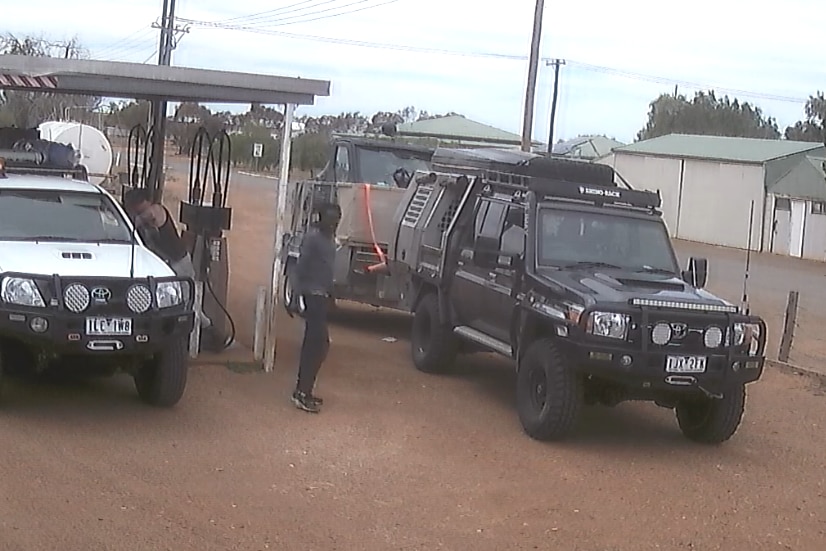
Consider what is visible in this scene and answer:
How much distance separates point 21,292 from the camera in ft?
27.4

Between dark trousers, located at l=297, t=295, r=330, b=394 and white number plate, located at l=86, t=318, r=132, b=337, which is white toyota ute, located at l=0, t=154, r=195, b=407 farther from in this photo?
dark trousers, located at l=297, t=295, r=330, b=394

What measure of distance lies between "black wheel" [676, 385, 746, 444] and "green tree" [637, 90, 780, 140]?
65.8 meters

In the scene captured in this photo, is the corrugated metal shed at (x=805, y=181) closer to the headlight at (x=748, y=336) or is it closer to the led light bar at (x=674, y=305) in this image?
the headlight at (x=748, y=336)

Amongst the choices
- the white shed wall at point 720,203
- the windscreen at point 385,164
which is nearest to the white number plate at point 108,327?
the windscreen at point 385,164

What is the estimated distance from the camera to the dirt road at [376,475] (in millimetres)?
6633

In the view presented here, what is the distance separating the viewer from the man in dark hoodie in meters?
9.63

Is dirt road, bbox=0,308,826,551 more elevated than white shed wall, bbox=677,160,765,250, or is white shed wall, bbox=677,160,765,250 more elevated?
white shed wall, bbox=677,160,765,250

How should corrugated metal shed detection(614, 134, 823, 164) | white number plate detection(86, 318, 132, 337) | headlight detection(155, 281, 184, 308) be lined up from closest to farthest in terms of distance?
white number plate detection(86, 318, 132, 337) → headlight detection(155, 281, 184, 308) → corrugated metal shed detection(614, 134, 823, 164)

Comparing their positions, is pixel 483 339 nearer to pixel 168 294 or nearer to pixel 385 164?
pixel 168 294

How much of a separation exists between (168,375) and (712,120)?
2757 inches

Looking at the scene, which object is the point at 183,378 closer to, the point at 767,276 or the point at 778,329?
the point at 778,329

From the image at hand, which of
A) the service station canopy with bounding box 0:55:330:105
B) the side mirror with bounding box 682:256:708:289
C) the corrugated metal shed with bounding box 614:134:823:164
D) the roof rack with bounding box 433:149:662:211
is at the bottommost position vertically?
the side mirror with bounding box 682:256:708:289

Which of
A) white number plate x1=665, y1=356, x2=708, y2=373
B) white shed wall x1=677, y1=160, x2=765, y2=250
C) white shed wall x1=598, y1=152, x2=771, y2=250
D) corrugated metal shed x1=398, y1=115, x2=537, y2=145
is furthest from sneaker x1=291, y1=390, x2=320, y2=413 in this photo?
white shed wall x1=677, y1=160, x2=765, y2=250

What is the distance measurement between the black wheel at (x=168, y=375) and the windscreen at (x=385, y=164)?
6060 millimetres
